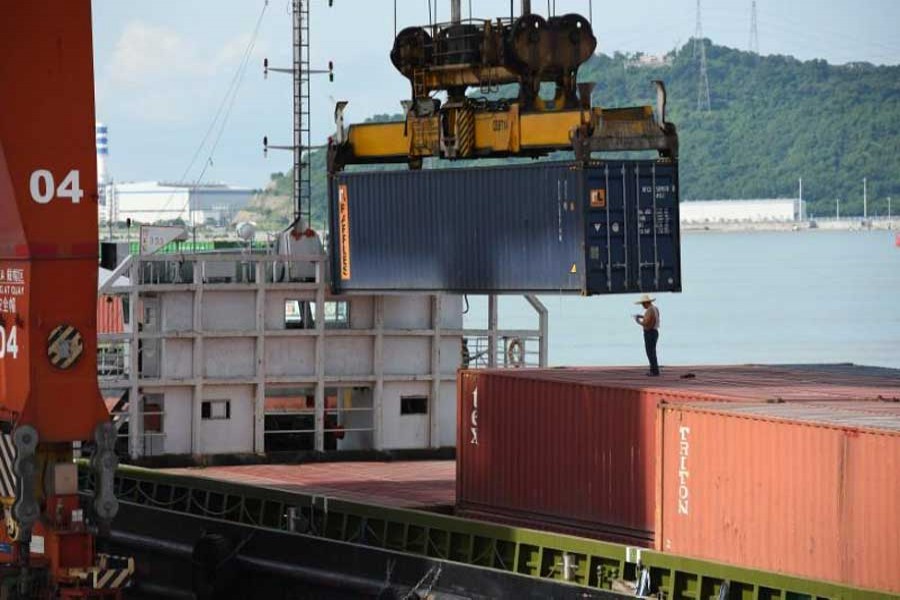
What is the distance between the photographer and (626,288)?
82.6ft

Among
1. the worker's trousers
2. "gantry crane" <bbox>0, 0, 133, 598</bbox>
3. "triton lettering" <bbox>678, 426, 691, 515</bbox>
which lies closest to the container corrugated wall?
"triton lettering" <bbox>678, 426, 691, 515</bbox>

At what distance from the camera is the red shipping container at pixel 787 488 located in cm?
1673

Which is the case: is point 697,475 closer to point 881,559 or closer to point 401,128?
point 881,559

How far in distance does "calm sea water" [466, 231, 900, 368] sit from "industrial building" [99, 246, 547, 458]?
2428 centimetres

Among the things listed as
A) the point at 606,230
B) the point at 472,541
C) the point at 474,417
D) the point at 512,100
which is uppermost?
the point at 512,100

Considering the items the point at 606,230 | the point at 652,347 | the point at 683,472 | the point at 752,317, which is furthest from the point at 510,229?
the point at 752,317

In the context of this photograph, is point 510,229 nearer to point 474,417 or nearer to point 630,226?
point 630,226

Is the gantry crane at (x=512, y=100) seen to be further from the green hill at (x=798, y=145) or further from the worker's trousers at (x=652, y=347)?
the green hill at (x=798, y=145)

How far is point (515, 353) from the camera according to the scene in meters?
30.0

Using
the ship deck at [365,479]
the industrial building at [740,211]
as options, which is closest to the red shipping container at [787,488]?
the ship deck at [365,479]

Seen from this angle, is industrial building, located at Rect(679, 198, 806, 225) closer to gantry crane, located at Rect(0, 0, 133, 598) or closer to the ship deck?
the ship deck

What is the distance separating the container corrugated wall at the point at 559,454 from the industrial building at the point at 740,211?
156373 millimetres

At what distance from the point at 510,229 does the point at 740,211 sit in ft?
537

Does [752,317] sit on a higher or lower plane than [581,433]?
higher
